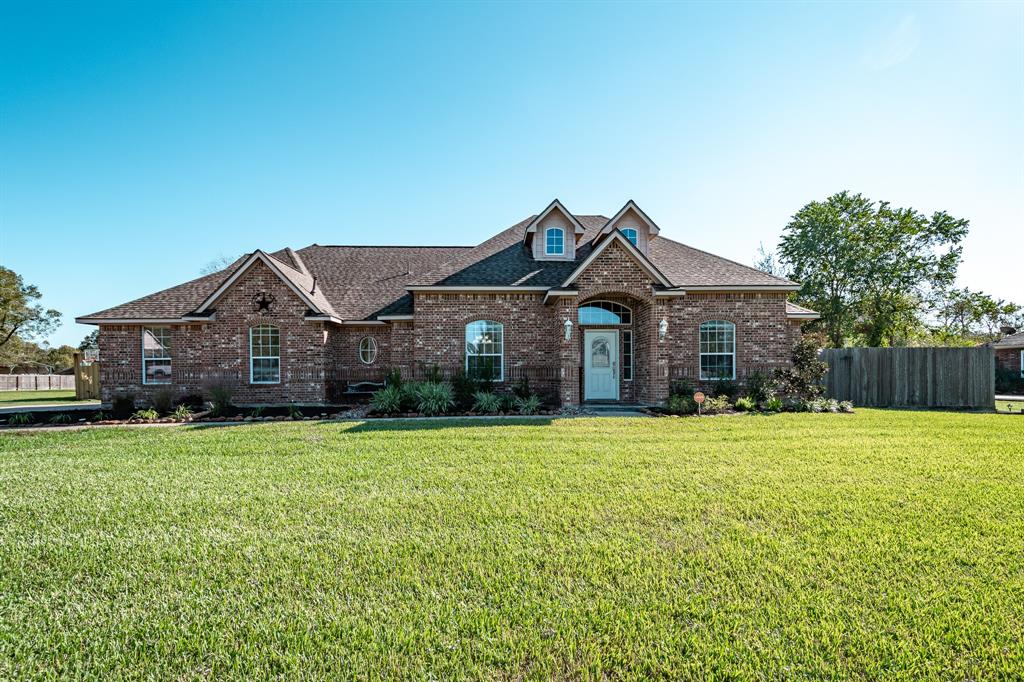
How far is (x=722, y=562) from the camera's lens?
3.88m

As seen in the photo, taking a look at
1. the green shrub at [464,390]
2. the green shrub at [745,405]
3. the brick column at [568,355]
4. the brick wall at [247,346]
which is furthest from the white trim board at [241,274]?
the green shrub at [745,405]

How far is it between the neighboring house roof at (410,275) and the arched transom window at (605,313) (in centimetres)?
151

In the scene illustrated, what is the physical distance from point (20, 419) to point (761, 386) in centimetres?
2195

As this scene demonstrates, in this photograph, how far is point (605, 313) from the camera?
54.2ft

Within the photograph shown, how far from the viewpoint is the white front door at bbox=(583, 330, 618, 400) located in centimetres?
1644

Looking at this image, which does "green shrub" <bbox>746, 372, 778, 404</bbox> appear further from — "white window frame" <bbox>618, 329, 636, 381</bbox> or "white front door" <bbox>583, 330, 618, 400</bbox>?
"white front door" <bbox>583, 330, 618, 400</bbox>

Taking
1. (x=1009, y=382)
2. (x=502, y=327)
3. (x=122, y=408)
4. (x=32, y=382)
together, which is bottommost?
(x=32, y=382)

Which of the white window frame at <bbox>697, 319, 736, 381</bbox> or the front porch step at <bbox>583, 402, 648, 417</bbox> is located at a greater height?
the white window frame at <bbox>697, 319, 736, 381</bbox>

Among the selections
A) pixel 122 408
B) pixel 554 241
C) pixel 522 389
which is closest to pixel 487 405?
pixel 522 389

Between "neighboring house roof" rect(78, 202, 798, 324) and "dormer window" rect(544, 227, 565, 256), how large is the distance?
0.42 metres

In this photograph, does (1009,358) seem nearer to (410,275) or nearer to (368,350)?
(410,275)

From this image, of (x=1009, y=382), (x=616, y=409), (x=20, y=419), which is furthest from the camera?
(x=1009, y=382)

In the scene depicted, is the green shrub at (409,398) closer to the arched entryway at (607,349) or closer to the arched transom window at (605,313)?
the arched entryway at (607,349)

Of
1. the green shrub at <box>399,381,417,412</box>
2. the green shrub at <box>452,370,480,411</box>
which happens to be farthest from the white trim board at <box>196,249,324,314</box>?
the green shrub at <box>452,370,480,411</box>
